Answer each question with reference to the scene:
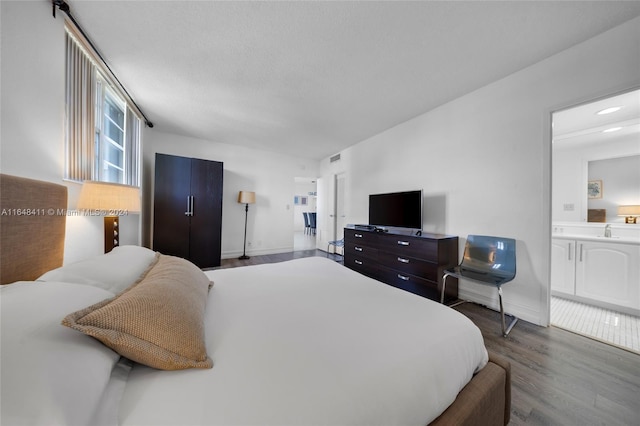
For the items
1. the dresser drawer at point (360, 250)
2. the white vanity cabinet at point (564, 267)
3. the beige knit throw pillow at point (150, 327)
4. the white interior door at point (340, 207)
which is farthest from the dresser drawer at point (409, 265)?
the beige knit throw pillow at point (150, 327)

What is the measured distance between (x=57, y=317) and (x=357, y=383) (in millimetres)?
880

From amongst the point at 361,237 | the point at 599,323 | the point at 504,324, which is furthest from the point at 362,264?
the point at 599,323

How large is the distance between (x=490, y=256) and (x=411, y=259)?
81 centimetres

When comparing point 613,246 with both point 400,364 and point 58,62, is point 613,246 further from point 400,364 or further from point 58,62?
point 58,62

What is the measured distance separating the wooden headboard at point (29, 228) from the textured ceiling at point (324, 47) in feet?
4.89

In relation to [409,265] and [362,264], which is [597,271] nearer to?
[409,265]

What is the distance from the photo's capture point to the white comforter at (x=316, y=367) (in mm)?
554

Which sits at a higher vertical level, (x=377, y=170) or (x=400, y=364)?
(x=377, y=170)

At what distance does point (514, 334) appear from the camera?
1902 mm

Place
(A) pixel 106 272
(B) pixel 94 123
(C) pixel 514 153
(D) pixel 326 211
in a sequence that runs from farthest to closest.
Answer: (D) pixel 326 211
(C) pixel 514 153
(B) pixel 94 123
(A) pixel 106 272

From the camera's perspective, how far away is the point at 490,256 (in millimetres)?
2311

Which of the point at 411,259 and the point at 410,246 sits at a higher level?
the point at 410,246

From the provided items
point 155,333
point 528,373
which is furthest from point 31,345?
point 528,373

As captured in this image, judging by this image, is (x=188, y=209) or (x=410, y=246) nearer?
(x=410, y=246)
